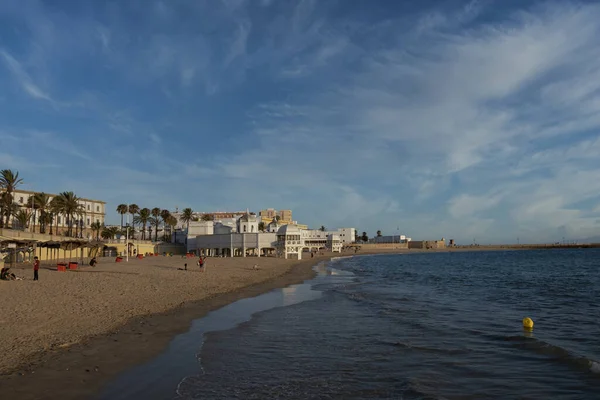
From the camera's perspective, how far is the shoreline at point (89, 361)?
876cm

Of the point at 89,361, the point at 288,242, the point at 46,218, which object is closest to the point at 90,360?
the point at 89,361

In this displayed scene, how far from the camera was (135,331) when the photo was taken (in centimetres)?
1486

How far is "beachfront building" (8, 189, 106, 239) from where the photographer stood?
95.4 m

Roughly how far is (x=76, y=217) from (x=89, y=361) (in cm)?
10932

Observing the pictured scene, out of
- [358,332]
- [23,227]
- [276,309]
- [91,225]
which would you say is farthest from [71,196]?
[358,332]

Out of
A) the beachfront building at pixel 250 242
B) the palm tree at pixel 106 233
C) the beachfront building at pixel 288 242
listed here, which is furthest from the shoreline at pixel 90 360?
the palm tree at pixel 106 233

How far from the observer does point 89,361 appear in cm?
1090

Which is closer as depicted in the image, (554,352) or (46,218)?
(554,352)

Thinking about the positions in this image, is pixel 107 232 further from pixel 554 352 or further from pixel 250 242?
pixel 554 352

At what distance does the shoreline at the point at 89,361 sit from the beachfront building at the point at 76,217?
87364mm

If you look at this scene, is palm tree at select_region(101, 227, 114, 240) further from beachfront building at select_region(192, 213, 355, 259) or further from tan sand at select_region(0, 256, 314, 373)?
tan sand at select_region(0, 256, 314, 373)

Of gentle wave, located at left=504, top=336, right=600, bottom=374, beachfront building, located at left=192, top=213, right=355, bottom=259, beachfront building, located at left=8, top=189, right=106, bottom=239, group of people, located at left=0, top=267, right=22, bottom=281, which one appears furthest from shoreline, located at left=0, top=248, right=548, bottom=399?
beachfront building, located at left=8, top=189, right=106, bottom=239

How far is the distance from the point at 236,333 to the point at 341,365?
5.33 metres

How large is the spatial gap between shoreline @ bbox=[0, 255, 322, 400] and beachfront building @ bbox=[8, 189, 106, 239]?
87.4 metres
